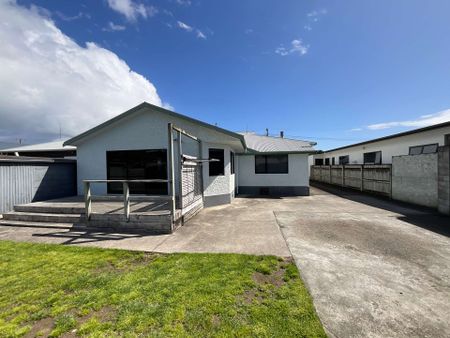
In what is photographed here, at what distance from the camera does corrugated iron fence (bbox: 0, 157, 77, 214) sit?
7.43 meters

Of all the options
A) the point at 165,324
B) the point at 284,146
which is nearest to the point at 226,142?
the point at 284,146

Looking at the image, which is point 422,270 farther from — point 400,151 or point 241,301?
point 400,151

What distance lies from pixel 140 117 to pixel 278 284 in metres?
8.50

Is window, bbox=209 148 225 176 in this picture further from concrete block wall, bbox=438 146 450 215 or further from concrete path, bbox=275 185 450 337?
concrete block wall, bbox=438 146 450 215

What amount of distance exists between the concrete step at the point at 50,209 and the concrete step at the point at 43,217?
0.61ft

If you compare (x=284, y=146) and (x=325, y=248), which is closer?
(x=325, y=248)

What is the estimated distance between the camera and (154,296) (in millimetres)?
2916

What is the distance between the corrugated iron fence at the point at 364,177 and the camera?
11.2 metres

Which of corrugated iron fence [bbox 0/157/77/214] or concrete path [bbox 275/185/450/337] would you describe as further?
corrugated iron fence [bbox 0/157/77/214]

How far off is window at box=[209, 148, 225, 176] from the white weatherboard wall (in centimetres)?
379

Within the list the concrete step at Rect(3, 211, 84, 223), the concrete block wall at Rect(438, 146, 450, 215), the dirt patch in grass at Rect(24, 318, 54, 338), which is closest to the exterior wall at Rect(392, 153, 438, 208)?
the concrete block wall at Rect(438, 146, 450, 215)

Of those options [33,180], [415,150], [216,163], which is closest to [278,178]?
[216,163]

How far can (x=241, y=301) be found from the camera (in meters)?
2.80

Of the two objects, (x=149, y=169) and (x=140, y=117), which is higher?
(x=140, y=117)
